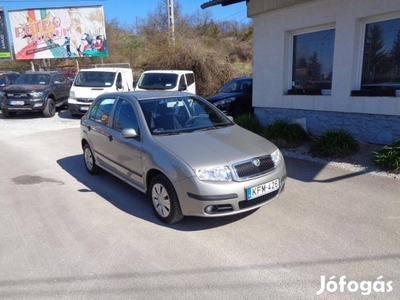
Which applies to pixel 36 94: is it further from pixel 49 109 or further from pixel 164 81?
pixel 164 81

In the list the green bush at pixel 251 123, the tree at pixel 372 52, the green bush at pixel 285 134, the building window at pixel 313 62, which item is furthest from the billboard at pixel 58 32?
the tree at pixel 372 52

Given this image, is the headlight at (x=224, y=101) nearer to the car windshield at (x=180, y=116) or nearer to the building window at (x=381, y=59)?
the building window at (x=381, y=59)

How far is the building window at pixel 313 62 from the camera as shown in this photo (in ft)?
23.4

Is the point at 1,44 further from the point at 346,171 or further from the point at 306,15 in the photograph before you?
the point at 346,171

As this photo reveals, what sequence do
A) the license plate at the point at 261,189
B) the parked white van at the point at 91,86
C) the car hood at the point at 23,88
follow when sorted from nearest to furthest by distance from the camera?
1. the license plate at the point at 261,189
2. the parked white van at the point at 91,86
3. the car hood at the point at 23,88

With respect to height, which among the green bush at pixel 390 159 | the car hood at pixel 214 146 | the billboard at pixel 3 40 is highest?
the billboard at pixel 3 40

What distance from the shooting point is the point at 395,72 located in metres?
6.16

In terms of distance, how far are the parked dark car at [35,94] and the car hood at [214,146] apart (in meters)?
10.5

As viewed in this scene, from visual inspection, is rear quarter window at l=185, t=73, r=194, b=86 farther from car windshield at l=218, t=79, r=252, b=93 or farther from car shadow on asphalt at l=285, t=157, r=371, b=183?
car shadow on asphalt at l=285, t=157, r=371, b=183

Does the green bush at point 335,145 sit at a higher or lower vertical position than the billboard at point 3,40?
lower

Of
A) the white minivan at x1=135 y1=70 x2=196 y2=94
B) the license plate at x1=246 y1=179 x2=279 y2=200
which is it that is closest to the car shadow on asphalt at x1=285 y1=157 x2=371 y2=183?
the license plate at x1=246 y1=179 x2=279 y2=200

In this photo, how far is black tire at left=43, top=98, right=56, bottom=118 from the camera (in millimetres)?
12859

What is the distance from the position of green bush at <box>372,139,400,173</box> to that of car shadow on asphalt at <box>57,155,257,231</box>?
9.29ft

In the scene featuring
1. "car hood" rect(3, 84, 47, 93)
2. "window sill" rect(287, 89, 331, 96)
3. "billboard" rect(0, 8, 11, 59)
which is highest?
"billboard" rect(0, 8, 11, 59)
